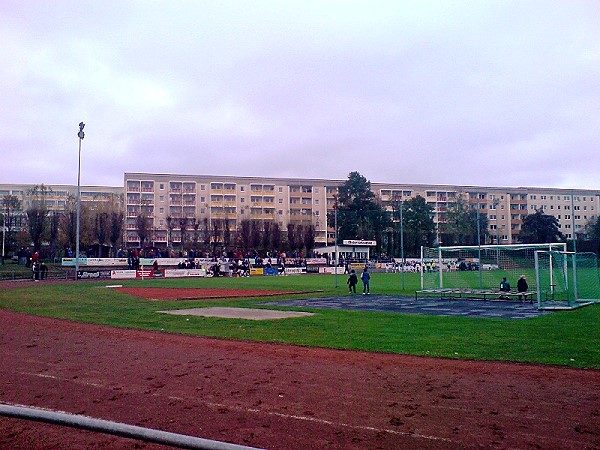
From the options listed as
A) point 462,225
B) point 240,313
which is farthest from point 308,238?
point 240,313

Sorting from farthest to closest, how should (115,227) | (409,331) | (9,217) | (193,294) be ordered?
(115,227) < (9,217) < (193,294) < (409,331)

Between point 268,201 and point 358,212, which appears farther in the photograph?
point 268,201

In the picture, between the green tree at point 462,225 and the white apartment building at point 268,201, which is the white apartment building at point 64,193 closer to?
the white apartment building at point 268,201

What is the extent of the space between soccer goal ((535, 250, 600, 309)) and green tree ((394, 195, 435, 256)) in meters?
51.5

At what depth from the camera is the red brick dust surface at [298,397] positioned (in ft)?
21.8

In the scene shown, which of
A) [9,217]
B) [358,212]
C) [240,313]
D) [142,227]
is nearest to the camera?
[240,313]

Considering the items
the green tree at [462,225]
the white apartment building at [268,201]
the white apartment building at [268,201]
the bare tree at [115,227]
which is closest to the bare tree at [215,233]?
the white apartment building at [268,201]

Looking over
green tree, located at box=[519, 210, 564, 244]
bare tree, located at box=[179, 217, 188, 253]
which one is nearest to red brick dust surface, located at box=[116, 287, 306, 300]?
green tree, located at box=[519, 210, 564, 244]

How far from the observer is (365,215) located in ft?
297

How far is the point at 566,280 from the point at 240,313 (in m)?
14.7

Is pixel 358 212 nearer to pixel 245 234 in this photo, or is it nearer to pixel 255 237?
pixel 255 237

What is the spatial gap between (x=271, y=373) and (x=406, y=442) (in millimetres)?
4579

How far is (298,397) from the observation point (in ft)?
28.5

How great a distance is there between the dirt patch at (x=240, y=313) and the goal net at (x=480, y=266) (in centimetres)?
1323
